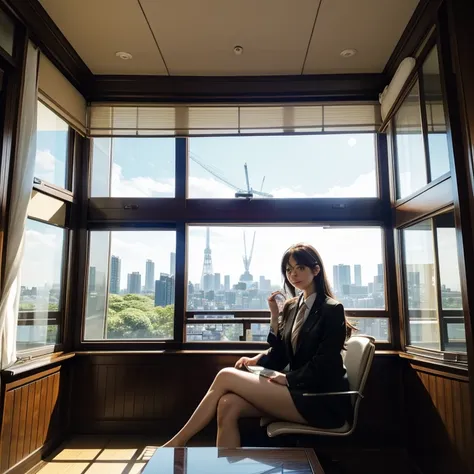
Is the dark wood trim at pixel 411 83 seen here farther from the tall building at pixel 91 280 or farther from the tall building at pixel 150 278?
the tall building at pixel 91 280

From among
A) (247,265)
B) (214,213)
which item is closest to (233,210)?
(214,213)

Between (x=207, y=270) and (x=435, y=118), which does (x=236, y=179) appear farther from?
(x=435, y=118)

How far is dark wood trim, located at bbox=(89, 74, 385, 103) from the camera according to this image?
3133 millimetres

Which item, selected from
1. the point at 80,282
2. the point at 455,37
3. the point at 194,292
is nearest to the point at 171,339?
the point at 194,292

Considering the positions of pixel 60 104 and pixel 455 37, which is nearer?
pixel 455 37

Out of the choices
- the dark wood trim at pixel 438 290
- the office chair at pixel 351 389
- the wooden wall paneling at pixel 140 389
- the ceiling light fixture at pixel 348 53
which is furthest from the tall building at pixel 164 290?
the ceiling light fixture at pixel 348 53

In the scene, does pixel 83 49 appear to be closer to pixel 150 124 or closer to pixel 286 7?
pixel 150 124

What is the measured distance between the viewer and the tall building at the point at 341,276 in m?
3.14

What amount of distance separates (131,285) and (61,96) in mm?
1612

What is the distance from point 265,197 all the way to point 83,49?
6.03 feet

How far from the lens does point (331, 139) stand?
333cm

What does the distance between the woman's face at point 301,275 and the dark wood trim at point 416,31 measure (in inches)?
66.6

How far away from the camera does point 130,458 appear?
2598 millimetres

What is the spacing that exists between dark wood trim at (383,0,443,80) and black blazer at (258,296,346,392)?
1.85 metres
